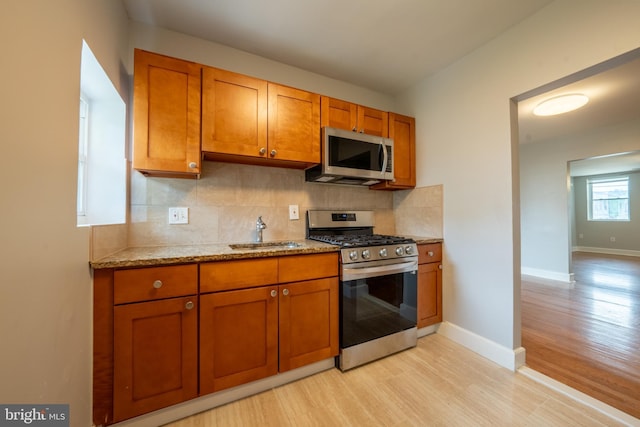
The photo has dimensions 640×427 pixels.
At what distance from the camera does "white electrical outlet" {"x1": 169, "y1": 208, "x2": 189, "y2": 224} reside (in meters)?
1.76

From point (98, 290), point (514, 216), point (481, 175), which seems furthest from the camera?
point (481, 175)

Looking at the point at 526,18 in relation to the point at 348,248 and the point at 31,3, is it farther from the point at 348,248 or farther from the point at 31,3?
the point at 31,3

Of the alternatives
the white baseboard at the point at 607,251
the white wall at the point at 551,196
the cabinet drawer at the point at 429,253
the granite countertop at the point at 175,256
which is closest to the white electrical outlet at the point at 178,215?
the granite countertop at the point at 175,256

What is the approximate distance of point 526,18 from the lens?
1687mm

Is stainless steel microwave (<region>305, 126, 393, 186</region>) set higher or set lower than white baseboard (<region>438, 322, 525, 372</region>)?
higher

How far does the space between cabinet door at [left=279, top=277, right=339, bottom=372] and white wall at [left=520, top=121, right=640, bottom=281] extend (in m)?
4.59

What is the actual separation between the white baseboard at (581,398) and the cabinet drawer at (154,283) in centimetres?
229

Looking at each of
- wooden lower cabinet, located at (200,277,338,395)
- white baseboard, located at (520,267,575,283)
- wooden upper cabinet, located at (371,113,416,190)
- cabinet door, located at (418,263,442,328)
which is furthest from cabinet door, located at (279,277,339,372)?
white baseboard, located at (520,267,575,283)

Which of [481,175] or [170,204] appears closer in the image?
[170,204]

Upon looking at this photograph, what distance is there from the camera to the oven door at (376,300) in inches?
68.2

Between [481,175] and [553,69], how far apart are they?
0.77m

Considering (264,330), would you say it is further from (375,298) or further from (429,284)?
(429,284)

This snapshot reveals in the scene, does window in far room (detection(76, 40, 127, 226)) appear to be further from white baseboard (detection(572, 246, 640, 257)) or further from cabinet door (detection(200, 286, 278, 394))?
white baseboard (detection(572, 246, 640, 257))

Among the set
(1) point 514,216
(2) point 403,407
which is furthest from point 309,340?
(1) point 514,216
